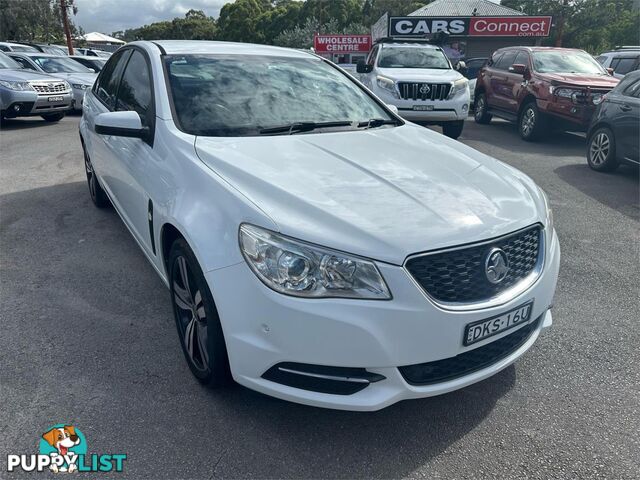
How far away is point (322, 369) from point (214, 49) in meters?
2.66

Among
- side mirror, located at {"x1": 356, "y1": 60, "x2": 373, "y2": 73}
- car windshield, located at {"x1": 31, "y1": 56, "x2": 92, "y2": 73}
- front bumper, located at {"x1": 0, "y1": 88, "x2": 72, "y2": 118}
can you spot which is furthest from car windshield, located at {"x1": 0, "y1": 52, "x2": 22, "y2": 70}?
side mirror, located at {"x1": 356, "y1": 60, "x2": 373, "y2": 73}

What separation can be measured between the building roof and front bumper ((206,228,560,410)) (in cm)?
3857

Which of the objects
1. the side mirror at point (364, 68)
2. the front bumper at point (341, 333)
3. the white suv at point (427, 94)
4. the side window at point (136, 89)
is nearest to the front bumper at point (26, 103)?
the side mirror at point (364, 68)

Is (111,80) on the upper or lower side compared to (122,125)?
upper

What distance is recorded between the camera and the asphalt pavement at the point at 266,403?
2229mm

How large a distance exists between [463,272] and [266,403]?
118cm

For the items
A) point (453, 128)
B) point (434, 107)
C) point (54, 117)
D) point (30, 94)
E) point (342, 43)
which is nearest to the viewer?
point (434, 107)

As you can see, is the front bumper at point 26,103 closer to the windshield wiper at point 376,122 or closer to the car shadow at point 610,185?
the windshield wiper at point 376,122

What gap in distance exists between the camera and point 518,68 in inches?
418

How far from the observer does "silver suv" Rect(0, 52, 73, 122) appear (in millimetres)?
10922

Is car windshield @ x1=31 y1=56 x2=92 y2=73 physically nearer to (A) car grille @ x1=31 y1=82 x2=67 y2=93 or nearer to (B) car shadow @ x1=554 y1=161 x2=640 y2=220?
(A) car grille @ x1=31 y1=82 x2=67 y2=93

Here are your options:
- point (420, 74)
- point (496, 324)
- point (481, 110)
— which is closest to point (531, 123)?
point (420, 74)

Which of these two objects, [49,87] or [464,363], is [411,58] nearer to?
[49,87]

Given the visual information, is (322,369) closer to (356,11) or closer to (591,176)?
(591,176)
